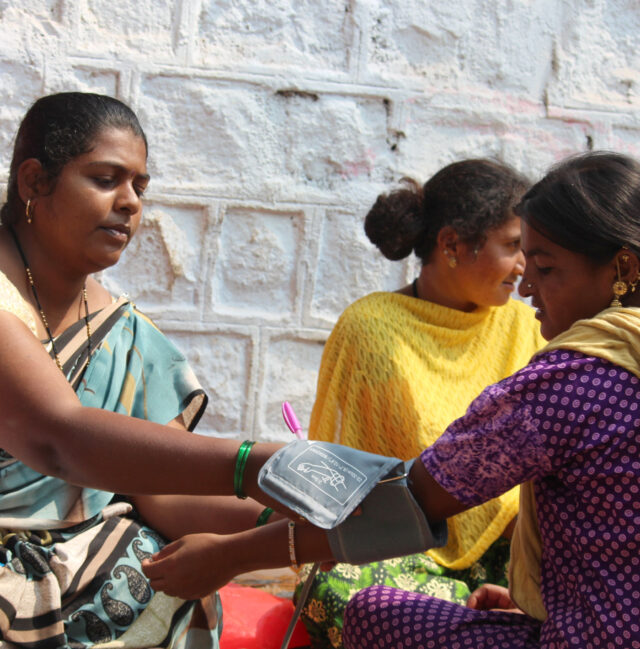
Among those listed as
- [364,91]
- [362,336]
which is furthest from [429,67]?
[362,336]

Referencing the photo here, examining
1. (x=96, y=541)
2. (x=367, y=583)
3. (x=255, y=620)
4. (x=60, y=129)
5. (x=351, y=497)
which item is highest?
(x=60, y=129)

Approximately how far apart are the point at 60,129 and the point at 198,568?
123cm

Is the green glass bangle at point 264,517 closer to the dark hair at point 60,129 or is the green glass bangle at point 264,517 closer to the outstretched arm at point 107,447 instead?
the outstretched arm at point 107,447

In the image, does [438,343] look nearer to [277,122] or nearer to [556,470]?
[277,122]

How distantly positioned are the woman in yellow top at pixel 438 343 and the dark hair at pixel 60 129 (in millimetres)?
1147

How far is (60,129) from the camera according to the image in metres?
2.34

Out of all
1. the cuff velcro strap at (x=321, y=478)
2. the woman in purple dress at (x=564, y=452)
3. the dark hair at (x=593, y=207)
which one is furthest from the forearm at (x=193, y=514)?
the dark hair at (x=593, y=207)

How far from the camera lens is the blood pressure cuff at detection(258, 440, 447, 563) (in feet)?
5.73

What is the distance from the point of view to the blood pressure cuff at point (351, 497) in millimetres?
1747

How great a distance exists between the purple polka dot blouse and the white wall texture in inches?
78.2

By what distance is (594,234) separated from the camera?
1.82 metres

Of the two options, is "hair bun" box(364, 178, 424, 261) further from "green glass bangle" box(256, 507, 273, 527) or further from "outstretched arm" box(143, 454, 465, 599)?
"outstretched arm" box(143, 454, 465, 599)

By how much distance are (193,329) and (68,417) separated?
6.15ft

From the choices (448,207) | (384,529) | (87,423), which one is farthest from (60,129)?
(448,207)
